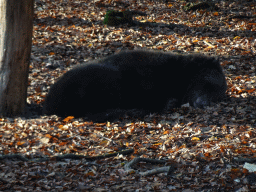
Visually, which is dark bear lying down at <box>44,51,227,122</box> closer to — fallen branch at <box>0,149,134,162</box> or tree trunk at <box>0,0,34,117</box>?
tree trunk at <box>0,0,34,117</box>

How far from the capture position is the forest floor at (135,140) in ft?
12.7

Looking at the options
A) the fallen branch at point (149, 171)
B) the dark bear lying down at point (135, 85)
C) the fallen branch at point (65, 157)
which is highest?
the dark bear lying down at point (135, 85)

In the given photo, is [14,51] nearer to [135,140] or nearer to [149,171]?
[135,140]

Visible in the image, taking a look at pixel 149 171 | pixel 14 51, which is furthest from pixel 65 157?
pixel 14 51

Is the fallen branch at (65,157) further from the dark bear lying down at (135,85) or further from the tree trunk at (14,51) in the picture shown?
the tree trunk at (14,51)

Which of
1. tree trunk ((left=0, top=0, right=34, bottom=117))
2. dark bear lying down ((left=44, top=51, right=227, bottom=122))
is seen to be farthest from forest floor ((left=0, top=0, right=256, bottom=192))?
tree trunk ((left=0, top=0, right=34, bottom=117))

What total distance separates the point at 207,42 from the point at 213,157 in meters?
6.67

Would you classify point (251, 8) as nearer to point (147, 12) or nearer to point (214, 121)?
point (147, 12)

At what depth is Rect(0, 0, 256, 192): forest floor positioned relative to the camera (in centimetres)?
387

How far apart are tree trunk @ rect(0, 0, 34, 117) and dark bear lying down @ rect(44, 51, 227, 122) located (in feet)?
2.31

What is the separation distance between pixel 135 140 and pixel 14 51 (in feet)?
8.99

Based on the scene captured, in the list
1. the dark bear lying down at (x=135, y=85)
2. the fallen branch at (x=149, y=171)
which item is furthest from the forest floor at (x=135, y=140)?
the dark bear lying down at (x=135, y=85)

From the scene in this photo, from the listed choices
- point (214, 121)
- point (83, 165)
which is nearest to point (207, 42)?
point (214, 121)

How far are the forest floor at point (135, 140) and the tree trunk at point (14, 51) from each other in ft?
1.42
